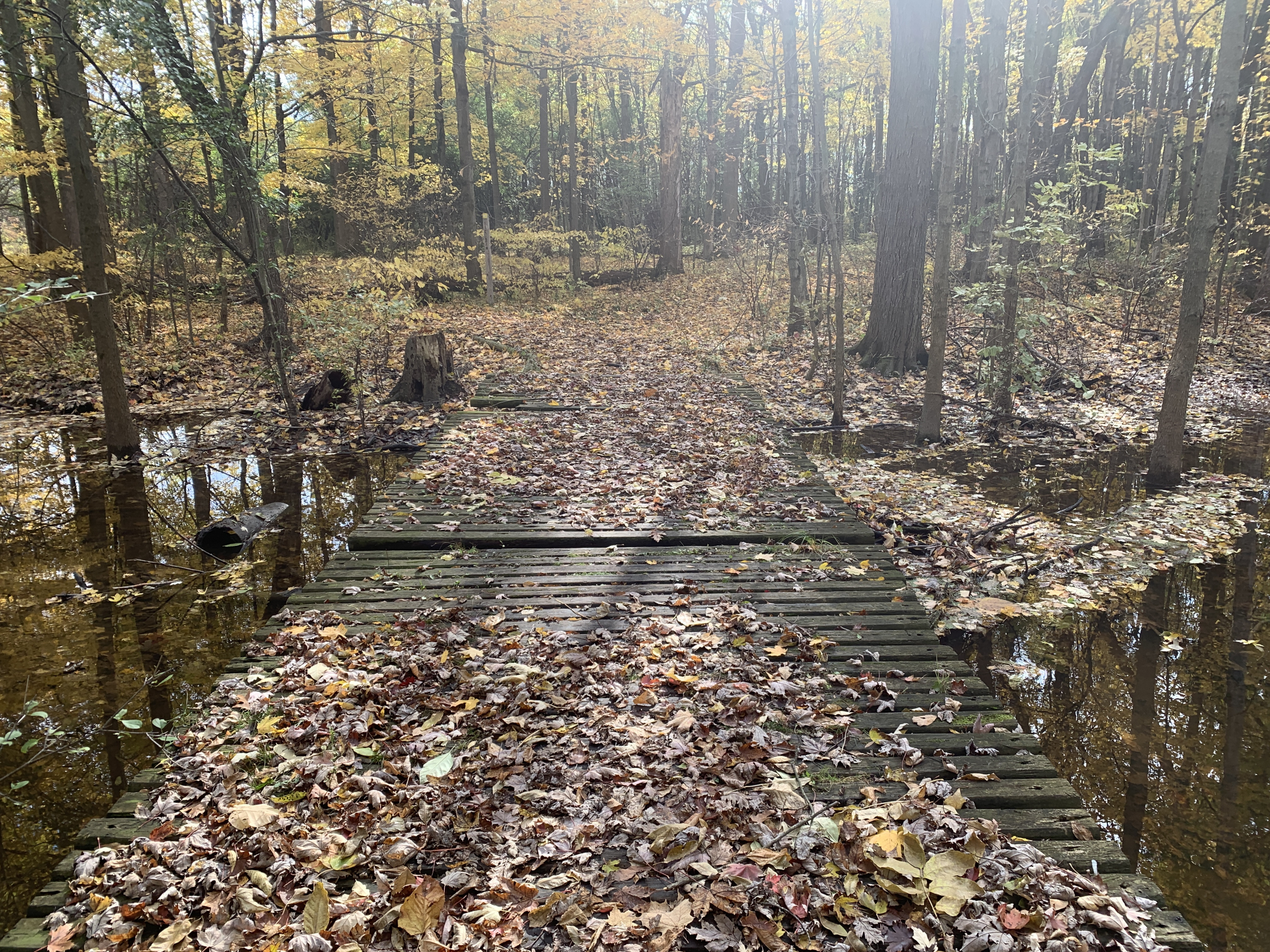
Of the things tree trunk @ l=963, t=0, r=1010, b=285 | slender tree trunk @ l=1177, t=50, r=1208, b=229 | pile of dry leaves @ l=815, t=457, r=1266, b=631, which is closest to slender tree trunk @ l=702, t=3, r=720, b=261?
tree trunk @ l=963, t=0, r=1010, b=285

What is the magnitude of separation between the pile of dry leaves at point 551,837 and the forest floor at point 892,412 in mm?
2880

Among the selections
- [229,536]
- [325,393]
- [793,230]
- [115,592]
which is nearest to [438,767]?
[115,592]

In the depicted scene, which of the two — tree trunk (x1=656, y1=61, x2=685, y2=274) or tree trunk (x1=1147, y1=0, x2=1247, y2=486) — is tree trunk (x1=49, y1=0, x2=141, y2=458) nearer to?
tree trunk (x1=1147, y1=0, x2=1247, y2=486)

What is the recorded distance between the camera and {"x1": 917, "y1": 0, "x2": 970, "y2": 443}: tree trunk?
8039 millimetres

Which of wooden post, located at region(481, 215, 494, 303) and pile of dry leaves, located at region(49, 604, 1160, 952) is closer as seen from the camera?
pile of dry leaves, located at region(49, 604, 1160, 952)

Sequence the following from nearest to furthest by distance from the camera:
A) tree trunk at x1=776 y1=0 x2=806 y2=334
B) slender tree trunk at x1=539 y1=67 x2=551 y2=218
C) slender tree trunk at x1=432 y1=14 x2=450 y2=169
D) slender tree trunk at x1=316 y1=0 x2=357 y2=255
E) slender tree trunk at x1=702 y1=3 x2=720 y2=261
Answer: tree trunk at x1=776 y1=0 x2=806 y2=334, slender tree trunk at x1=316 y1=0 x2=357 y2=255, slender tree trunk at x1=432 y1=14 x2=450 y2=169, slender tree trunk at x1=702 y1=3 x2=720 y2=261, slender tree trunk at x1=539 y1=67 x2=551 y2=218

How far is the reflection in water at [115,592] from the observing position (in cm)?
393

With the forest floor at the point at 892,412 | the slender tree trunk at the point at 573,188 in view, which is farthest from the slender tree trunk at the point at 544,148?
the forest floor at the point at 892,412

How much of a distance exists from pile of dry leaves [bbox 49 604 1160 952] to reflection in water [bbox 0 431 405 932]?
0.72m

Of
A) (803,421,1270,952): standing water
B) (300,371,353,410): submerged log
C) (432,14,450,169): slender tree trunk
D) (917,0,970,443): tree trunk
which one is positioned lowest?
(803,421,1270,952): standing water

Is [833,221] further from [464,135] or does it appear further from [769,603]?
[464,135]

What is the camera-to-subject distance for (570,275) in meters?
22.7

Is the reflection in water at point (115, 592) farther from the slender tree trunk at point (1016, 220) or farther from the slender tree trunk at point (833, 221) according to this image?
the slender tree trunk at point (1016, 220)

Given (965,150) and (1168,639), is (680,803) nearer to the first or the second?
(1168,639)
